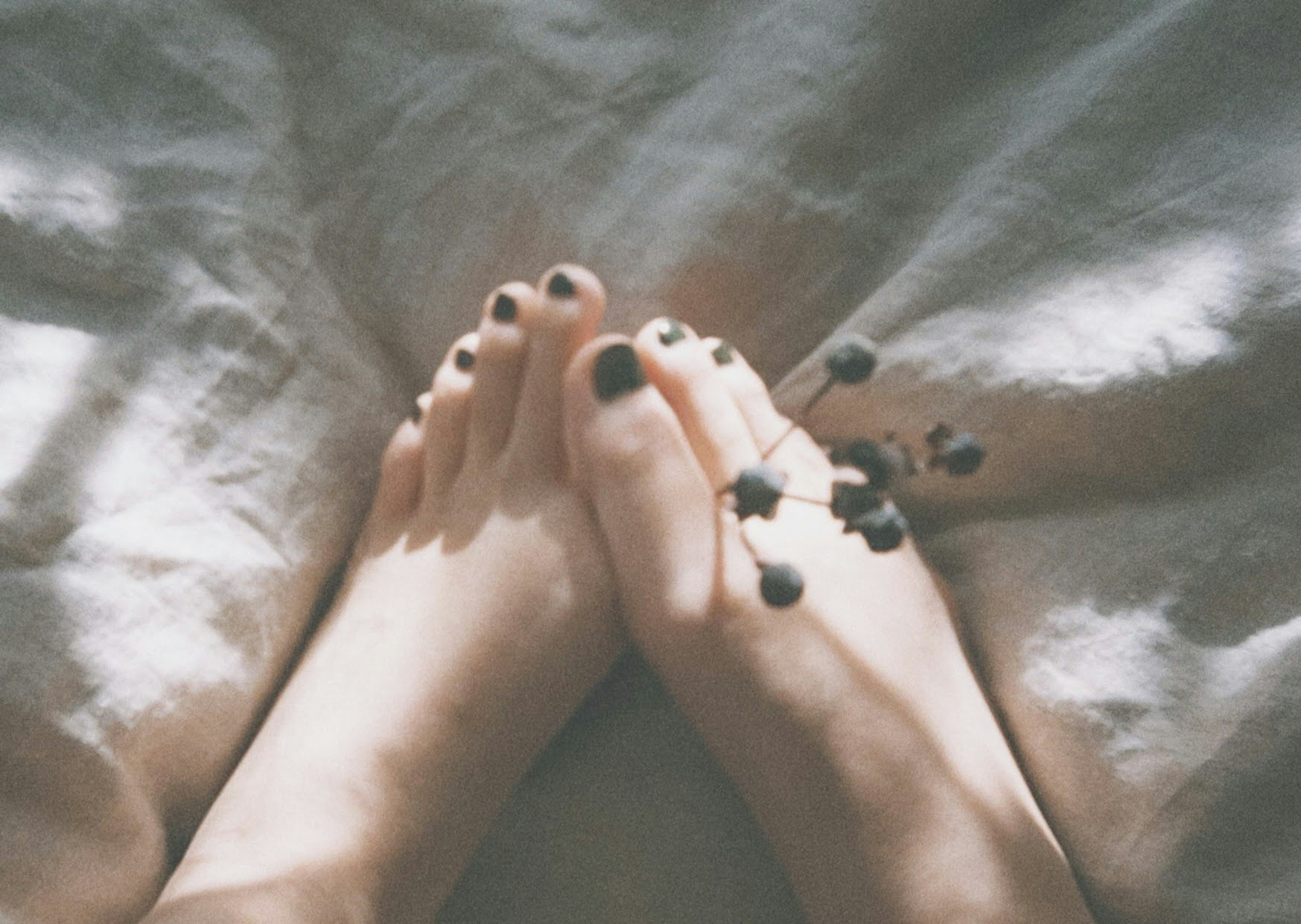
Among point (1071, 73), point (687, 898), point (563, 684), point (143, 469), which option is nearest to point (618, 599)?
point (563, 684)

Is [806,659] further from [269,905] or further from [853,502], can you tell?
[269,905]

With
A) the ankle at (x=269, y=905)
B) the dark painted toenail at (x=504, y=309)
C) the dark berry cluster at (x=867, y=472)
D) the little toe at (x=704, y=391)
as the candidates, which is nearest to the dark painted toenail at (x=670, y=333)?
the little toe at (x=704, y=391)

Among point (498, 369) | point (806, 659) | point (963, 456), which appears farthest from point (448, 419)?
point (963, 456)

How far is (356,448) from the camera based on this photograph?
27.7 inches

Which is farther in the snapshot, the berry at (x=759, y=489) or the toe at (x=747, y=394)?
the toe at (x=747, y=394)

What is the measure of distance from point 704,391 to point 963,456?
29 centimetres

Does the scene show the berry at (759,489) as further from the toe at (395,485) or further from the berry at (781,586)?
the toe at (395,485)

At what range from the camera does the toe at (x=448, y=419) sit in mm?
726

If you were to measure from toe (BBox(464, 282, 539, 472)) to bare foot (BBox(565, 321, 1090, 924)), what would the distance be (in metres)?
0.06

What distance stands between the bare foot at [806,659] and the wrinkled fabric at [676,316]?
3 cm

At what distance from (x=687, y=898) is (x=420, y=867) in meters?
0.19

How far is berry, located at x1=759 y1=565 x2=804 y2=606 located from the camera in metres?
0.47

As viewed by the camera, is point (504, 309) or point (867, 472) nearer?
point (867, 472)

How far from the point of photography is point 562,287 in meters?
0.67
